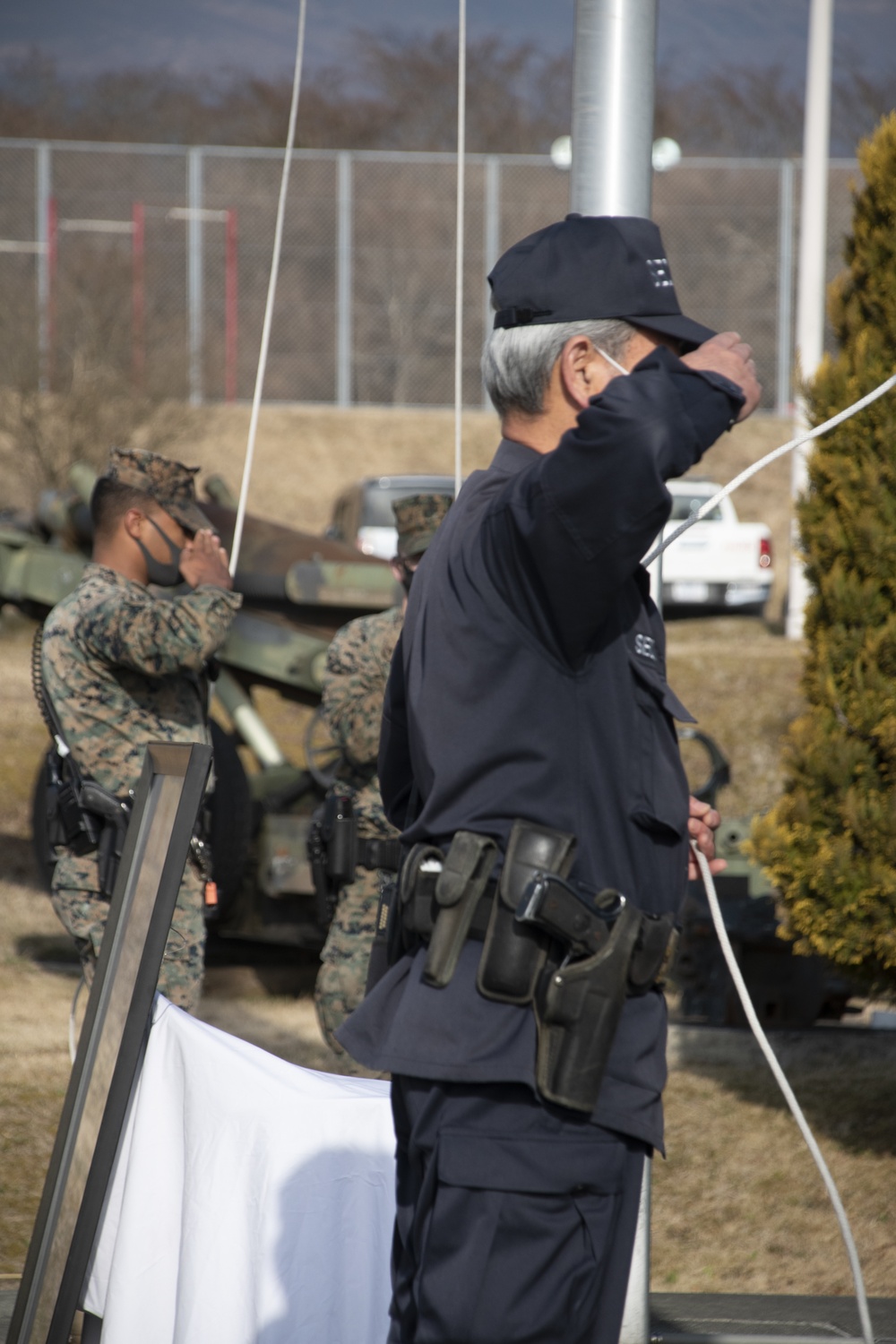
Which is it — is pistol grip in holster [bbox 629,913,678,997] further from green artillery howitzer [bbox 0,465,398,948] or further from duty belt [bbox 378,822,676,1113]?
green artillery howitzer [bbox 0,465,398,948]

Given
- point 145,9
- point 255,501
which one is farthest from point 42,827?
point 145,9

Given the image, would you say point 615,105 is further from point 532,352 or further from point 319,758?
point 319,758

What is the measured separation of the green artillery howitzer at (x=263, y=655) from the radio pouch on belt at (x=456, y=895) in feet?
15.1

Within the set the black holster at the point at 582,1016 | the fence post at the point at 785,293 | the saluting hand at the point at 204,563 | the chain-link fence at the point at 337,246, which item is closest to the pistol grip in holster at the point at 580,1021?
→ the black holster at the point at 582,1016

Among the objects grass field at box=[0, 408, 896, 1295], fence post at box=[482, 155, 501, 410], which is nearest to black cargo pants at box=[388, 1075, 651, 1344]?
grass field at box=[0, 408, 896, 1295]

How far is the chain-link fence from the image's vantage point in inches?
993

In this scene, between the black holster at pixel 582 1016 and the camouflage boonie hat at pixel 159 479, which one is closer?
the black holster at pixel 582 1016

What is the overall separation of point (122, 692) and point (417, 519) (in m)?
1.21

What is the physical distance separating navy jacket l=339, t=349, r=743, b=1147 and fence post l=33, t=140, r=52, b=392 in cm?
2036

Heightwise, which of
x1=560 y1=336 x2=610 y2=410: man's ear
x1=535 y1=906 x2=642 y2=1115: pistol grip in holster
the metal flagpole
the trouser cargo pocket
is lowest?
the trouser cargo pocket

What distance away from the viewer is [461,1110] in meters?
2.01

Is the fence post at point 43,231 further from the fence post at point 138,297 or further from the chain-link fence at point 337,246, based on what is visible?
the fence post at point 138,297

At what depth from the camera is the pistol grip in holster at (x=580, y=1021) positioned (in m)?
1.97

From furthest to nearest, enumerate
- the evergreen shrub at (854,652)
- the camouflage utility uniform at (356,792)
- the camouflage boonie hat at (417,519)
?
the camouflage utility uniform at (356,792) < the camouflage boonie hat at (417,519) < the evergreen shrub at (854,652)
